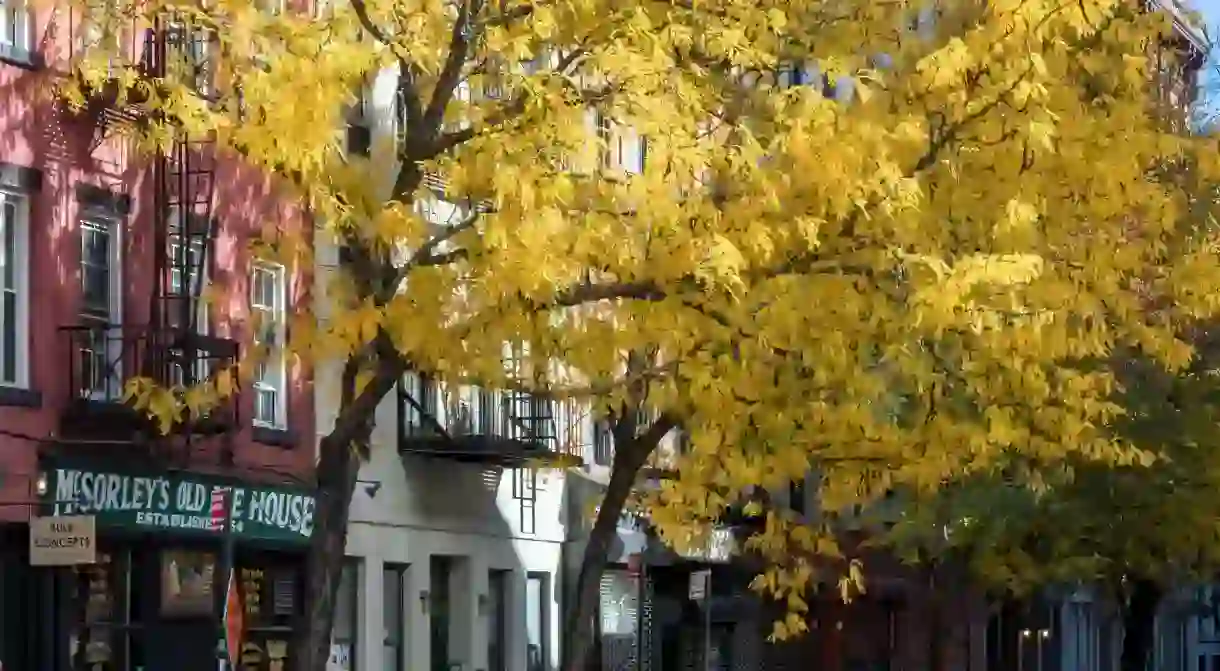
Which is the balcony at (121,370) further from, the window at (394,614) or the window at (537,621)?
the window at (537,621)

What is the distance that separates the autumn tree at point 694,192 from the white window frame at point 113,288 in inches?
163

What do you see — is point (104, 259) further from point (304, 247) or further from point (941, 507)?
point (941, 507)

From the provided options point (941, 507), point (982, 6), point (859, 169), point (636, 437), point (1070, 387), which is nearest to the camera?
point (859, 169)

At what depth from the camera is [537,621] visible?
1348 inches

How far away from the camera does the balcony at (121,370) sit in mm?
22031

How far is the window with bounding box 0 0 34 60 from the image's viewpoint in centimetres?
2123

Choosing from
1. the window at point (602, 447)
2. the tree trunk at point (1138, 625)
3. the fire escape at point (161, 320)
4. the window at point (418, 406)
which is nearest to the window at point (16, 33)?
the fire escape at point (161, 320)

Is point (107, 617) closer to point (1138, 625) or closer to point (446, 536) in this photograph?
point (446, 536)

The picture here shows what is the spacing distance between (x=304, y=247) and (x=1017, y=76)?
522cm

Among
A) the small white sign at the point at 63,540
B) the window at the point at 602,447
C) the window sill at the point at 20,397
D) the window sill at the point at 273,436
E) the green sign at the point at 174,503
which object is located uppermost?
the window at the point at 602,447

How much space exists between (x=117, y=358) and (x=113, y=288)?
0.75 metres

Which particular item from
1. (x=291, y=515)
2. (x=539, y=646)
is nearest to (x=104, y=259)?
(x=291, y=515)

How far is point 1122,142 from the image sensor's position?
62.8 ft

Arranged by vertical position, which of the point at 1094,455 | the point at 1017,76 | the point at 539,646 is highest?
the point at 1017,76
